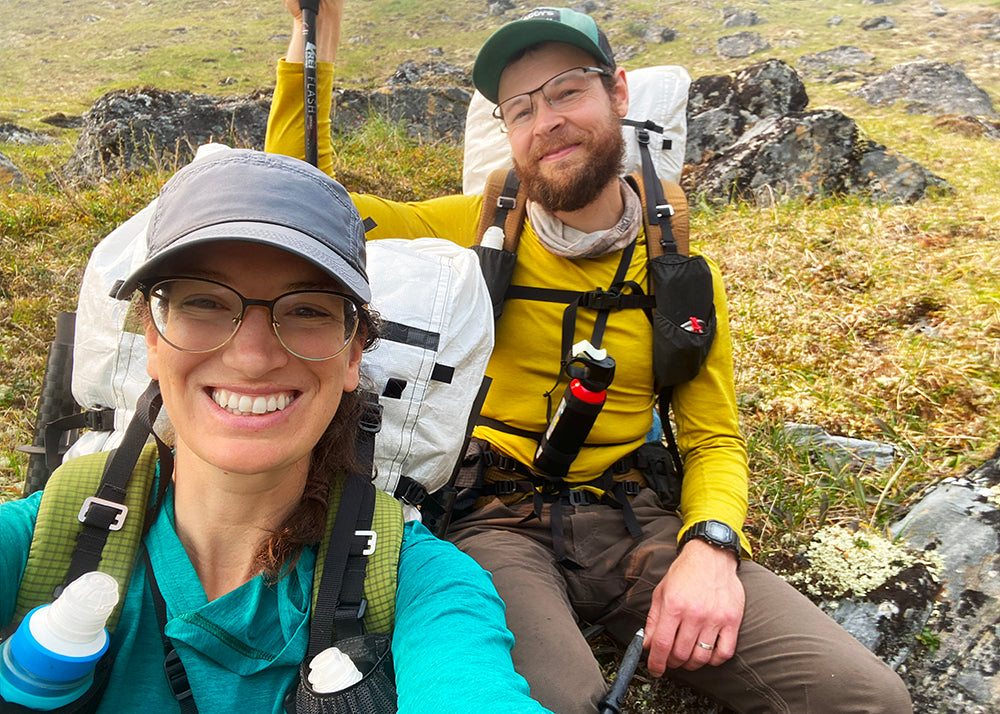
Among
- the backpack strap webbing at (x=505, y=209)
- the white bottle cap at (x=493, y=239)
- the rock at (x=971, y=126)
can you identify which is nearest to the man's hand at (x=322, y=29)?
the backpack strap webbing at (x=505, y=209)

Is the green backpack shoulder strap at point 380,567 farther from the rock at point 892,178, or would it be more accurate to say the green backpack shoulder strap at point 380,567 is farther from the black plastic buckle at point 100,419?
the rock at point 892,178

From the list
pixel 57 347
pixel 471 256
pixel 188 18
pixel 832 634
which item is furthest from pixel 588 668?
pixel 188 18

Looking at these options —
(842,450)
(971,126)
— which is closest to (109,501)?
(842,450)

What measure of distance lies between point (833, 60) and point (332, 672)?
37.0 metres

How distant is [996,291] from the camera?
5293 mm

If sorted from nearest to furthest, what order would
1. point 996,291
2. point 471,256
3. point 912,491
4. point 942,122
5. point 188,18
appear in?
point 471,256
point 912,491
point 996,291
point 942,122
point 188,18

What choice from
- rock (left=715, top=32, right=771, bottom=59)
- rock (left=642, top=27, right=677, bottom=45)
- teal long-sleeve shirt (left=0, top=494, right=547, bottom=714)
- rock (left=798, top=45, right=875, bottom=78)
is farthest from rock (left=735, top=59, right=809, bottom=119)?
rock (left=642, top=27, right=677, bottom=45)

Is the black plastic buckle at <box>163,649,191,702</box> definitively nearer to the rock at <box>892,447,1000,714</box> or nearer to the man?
the man

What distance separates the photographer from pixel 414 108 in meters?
11.9

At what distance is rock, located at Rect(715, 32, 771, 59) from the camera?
38.1m

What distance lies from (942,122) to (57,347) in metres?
16.7

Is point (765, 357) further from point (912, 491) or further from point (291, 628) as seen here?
point (291, 628)

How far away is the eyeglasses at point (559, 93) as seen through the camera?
351 centimetres

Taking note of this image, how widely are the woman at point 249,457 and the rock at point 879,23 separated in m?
50.0
